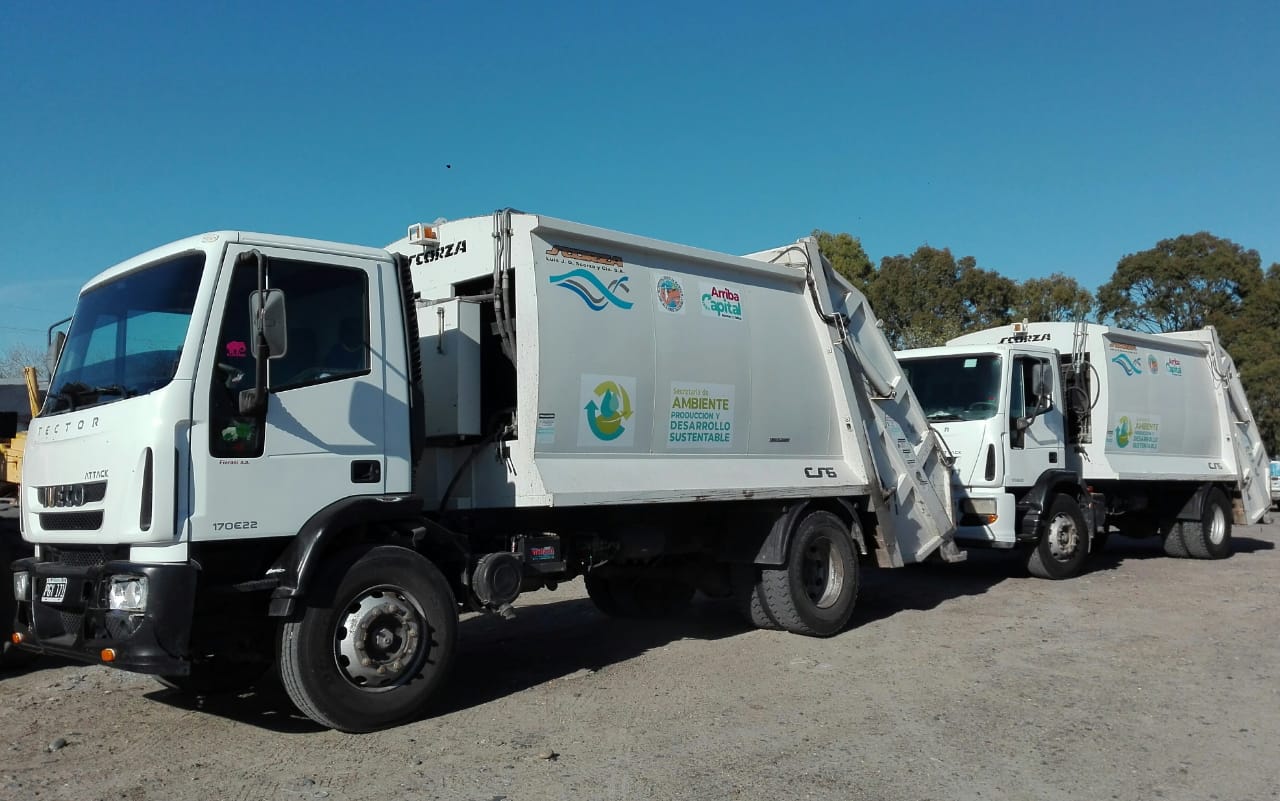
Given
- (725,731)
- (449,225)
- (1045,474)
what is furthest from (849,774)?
(1045,474)

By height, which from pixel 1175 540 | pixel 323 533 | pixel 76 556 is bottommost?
pixel 1175 540

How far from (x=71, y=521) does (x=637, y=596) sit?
203 inches

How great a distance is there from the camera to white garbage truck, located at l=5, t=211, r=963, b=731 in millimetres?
5352

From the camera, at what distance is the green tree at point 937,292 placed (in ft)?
120

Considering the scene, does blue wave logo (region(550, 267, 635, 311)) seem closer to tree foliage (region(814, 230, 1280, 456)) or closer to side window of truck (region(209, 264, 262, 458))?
side window of truck (region(209, 264, 262, 458))

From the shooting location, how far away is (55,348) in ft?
21.3

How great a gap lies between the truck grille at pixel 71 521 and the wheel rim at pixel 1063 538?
9858 millimetres

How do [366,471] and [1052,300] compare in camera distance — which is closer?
[366,471]

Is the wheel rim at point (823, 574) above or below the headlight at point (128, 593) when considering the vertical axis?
below

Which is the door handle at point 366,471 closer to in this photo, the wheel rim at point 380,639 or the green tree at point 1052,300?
the wheel rim at point 380,639

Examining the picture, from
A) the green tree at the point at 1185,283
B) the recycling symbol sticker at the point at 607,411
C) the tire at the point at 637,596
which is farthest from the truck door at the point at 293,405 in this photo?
the green tree at the point at 1185,283

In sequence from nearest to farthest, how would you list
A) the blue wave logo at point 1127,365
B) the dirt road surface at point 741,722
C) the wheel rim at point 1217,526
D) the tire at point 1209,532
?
1. the dirt road surface at point 741,722
2. the blue wave logo at point 1127,365
3. the tire at point 1209,532
4. the wheel rim at point 1217,526

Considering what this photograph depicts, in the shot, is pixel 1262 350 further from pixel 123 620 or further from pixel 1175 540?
pixel 123 620

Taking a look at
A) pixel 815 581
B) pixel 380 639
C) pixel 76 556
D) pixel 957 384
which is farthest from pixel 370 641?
pixel 957 384
